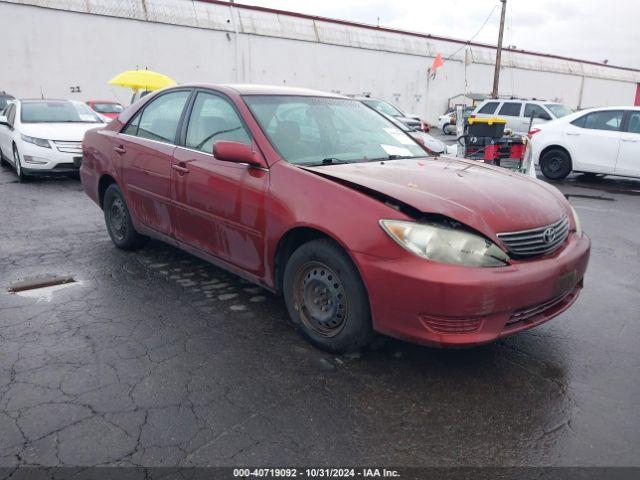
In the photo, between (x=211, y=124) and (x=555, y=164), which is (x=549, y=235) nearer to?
(x=211, y=124)

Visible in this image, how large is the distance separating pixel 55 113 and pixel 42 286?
22.8 ft

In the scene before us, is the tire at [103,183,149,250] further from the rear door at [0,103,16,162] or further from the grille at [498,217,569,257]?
the rear door at [0,103,16,162]

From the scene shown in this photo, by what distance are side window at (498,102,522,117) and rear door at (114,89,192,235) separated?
46.2ft

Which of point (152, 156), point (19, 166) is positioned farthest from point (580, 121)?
point (19, 166)

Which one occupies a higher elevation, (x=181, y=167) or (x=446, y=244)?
(x=181, y=167)

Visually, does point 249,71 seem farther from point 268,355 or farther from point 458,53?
point 268,355

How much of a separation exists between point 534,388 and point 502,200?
106 centimetres

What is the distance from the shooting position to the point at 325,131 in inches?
150

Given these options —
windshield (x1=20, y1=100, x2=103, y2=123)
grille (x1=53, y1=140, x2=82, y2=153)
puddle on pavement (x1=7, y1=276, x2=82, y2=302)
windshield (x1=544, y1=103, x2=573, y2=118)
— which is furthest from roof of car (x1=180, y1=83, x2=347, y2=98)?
windshield (x1=544, y1=103, x2=573, y2=118)

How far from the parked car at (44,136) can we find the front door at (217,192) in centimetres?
585

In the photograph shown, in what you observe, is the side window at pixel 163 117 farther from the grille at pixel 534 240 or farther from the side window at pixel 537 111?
the side window at pixel 537 111

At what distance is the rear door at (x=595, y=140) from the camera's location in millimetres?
9727

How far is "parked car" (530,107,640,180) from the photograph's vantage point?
9.55 metres

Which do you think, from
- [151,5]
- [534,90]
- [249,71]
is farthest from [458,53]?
[151,5]
